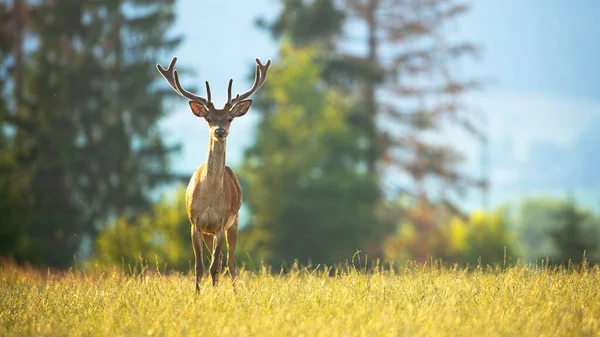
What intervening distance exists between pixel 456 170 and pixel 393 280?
33.9 m

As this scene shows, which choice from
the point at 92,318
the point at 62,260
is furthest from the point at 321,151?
the point at 92,318

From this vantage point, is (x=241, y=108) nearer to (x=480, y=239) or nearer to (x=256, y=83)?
(x=256, y=83)

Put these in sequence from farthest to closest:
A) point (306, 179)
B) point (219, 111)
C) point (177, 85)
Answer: point (306, 179)
point (177, 85)
point (219, 111)

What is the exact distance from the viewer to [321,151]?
38.0 meters

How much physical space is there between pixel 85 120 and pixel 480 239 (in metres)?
17.8

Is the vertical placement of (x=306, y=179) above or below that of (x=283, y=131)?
below

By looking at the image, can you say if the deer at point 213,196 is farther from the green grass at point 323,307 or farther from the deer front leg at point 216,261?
the green grass at point 323,307

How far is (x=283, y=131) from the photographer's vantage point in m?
38.4

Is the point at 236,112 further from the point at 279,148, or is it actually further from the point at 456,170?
the point at 456,170

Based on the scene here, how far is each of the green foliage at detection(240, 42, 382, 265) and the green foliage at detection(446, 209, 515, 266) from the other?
460cm

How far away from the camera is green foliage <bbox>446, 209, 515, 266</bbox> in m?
41.0

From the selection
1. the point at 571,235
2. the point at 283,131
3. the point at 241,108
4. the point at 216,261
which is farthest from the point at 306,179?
the point at 216,261

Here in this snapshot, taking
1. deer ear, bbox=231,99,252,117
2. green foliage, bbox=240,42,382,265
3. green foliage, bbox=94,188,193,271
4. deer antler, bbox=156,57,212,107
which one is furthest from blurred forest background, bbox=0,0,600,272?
deer ear, bbox=231,99,252,117

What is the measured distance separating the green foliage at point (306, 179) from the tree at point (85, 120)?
4910mm
